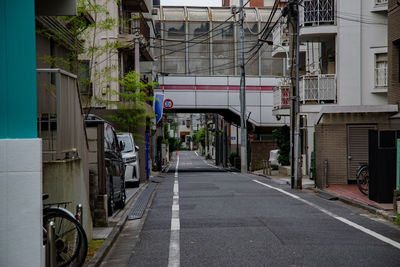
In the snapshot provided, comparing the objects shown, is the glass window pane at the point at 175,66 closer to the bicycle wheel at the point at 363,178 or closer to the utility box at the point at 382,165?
the bicycle wheel at the point at 363,178

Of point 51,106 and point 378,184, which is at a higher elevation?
point 51,106

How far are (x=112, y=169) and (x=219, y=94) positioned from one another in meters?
26.5

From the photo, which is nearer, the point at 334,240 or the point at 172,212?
the point at 334,240

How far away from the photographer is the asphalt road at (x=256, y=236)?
6855 mm

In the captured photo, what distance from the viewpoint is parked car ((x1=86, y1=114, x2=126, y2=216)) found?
1112cm

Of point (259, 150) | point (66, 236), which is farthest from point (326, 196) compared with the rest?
point (259, 150)

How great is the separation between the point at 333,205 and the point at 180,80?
25047 millimetres

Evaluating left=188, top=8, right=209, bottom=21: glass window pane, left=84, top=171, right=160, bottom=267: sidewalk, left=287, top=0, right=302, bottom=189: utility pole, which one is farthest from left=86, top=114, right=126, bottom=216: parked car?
left=188, top=8, right=209, bottom=21: glass window pane

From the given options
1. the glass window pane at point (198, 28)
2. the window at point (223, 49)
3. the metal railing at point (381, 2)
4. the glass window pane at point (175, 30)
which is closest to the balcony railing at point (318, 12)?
the metal railing at point (381, 2)

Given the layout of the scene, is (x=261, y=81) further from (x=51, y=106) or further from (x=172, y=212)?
(x=51, y=106)

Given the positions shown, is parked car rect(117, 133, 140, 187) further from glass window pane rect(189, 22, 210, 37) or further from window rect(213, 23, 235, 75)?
glass window pane rect(189, 22, 210, 37)

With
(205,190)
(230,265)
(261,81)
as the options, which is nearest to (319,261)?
(230,265)

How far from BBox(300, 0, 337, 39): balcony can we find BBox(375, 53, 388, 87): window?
2.25m

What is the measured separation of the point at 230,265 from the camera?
21.3 ft
